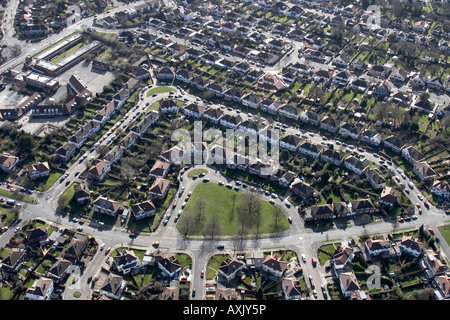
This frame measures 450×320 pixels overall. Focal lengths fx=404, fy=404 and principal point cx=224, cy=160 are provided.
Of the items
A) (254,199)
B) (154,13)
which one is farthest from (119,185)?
(154,13)

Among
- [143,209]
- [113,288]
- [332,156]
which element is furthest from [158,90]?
[113,288]

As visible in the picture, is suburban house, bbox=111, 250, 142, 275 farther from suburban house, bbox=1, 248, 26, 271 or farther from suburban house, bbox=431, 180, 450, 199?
suburban house, bbox=431, 180, 450, 199

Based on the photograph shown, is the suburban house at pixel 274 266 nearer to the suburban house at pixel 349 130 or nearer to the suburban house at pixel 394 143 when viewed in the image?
the suburban house at pixel 349 130

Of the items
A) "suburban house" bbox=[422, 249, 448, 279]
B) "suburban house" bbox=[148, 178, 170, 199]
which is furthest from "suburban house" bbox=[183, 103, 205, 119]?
"suburban house" bbox=[422, 249, 448, 279]

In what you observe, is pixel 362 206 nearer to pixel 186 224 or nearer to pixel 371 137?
pixel 371 137

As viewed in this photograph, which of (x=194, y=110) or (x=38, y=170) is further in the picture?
(x=194, y=110)

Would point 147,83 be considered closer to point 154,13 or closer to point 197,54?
point 197,54
